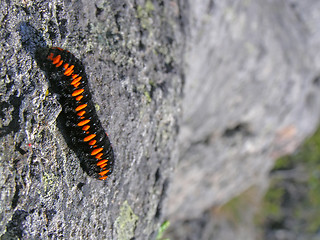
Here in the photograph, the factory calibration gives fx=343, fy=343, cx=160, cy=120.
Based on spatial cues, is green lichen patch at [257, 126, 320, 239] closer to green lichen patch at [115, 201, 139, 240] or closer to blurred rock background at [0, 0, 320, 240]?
blurred rock background at [0, 0, 320, 240]

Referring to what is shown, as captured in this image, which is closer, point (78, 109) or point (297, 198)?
point (78, 109)

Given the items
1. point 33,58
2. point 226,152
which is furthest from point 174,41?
point 226,152

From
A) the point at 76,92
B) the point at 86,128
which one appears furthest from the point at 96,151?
the point at 76,92

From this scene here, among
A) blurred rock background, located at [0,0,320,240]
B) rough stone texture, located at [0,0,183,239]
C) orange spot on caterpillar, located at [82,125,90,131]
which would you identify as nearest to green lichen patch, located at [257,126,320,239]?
blurred rock background, located at [0,0,320,240]

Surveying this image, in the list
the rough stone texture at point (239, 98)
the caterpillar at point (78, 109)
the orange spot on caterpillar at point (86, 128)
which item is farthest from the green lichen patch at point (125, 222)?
the rough stone texture at point (239, 98)

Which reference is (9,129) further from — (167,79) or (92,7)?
(167,79)

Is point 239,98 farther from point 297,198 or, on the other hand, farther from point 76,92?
point 297,198
